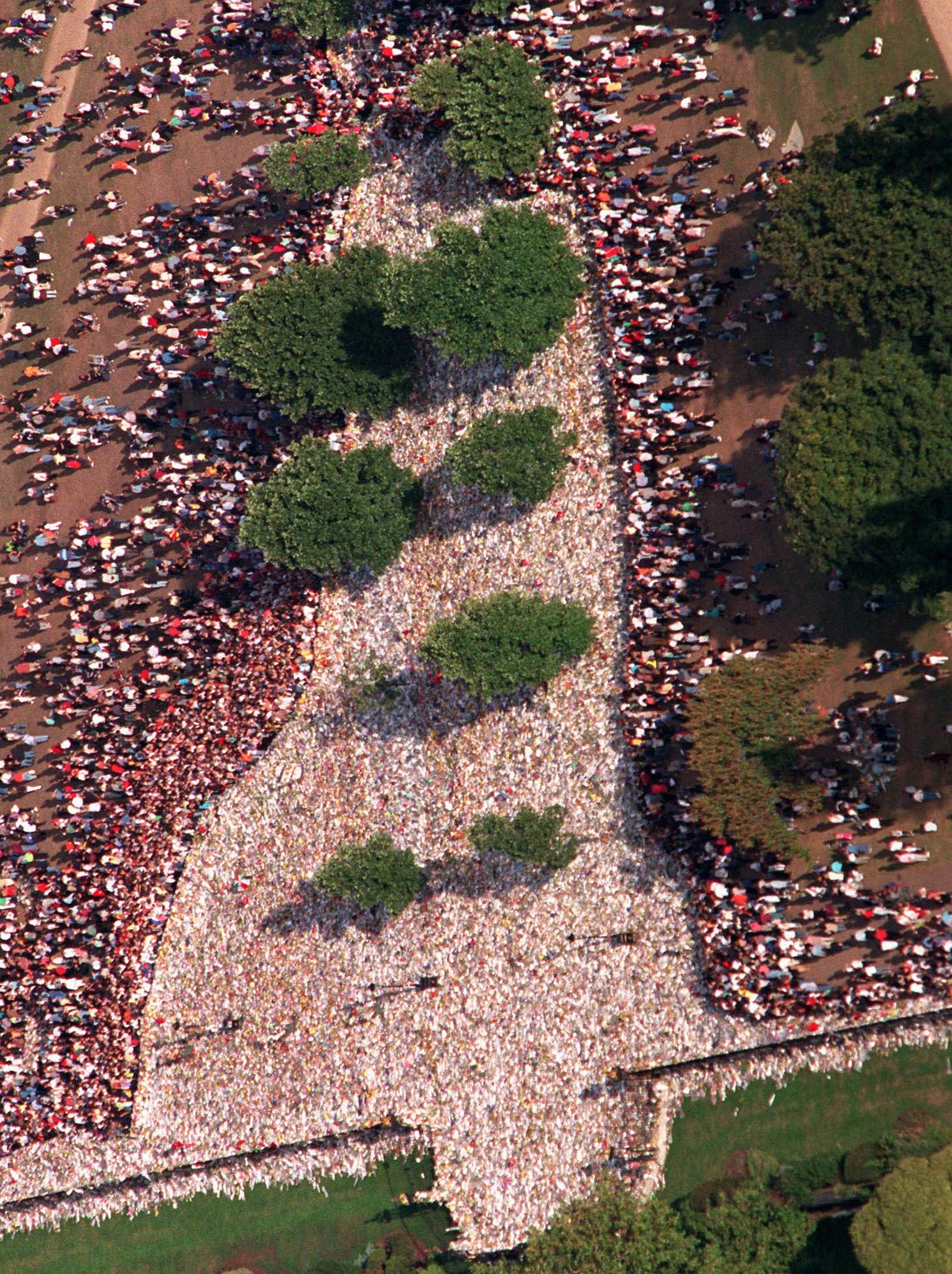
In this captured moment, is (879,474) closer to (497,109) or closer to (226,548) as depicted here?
(497,109)

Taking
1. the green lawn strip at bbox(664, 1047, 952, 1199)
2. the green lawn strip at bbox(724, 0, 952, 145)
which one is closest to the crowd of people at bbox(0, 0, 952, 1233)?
the green lawn strip at bbox(724, 0, 952, 145)

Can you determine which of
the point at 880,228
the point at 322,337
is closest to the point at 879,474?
the point at 880,228

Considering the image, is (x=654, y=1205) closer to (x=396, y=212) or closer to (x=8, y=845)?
(x=8, y=845)

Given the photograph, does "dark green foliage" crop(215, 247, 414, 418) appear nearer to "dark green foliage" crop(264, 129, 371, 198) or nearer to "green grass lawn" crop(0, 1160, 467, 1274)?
"dark green foliage" crop(264, 129, 371, 198)

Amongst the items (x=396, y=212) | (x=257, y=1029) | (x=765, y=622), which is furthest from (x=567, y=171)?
(x=257, y=1029)

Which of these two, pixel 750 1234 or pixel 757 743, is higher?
pixel 757 743
